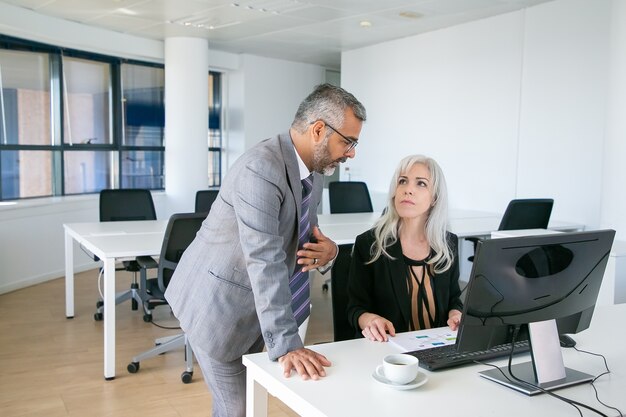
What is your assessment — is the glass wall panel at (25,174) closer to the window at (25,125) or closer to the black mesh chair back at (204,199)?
the window at (25,125)

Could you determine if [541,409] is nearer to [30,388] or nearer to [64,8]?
[30,388]

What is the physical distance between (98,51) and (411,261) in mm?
6099

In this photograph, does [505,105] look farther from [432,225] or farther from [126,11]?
[432,225]

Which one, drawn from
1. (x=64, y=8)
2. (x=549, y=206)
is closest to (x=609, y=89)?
(x=549, y=206)

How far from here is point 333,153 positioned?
184 centimetres

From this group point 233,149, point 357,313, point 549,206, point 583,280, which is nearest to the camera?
point 583,280

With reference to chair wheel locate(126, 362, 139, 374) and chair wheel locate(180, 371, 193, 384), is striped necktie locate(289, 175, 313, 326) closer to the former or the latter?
chair wheel locate(180, 371, 193, 384)

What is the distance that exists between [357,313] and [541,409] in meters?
0.89

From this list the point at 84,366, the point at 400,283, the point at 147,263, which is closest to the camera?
the point at 400,283

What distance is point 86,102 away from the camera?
754cm

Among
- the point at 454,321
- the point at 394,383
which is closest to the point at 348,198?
the point at 454,321

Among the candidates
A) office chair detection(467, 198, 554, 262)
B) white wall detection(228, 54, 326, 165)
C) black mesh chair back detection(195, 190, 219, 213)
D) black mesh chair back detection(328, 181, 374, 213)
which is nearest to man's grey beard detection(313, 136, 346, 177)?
office chair detection(467, 198, 554, 262)

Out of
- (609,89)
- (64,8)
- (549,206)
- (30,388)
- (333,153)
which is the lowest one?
(30,388)

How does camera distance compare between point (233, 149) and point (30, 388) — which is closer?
point (30, 388)
